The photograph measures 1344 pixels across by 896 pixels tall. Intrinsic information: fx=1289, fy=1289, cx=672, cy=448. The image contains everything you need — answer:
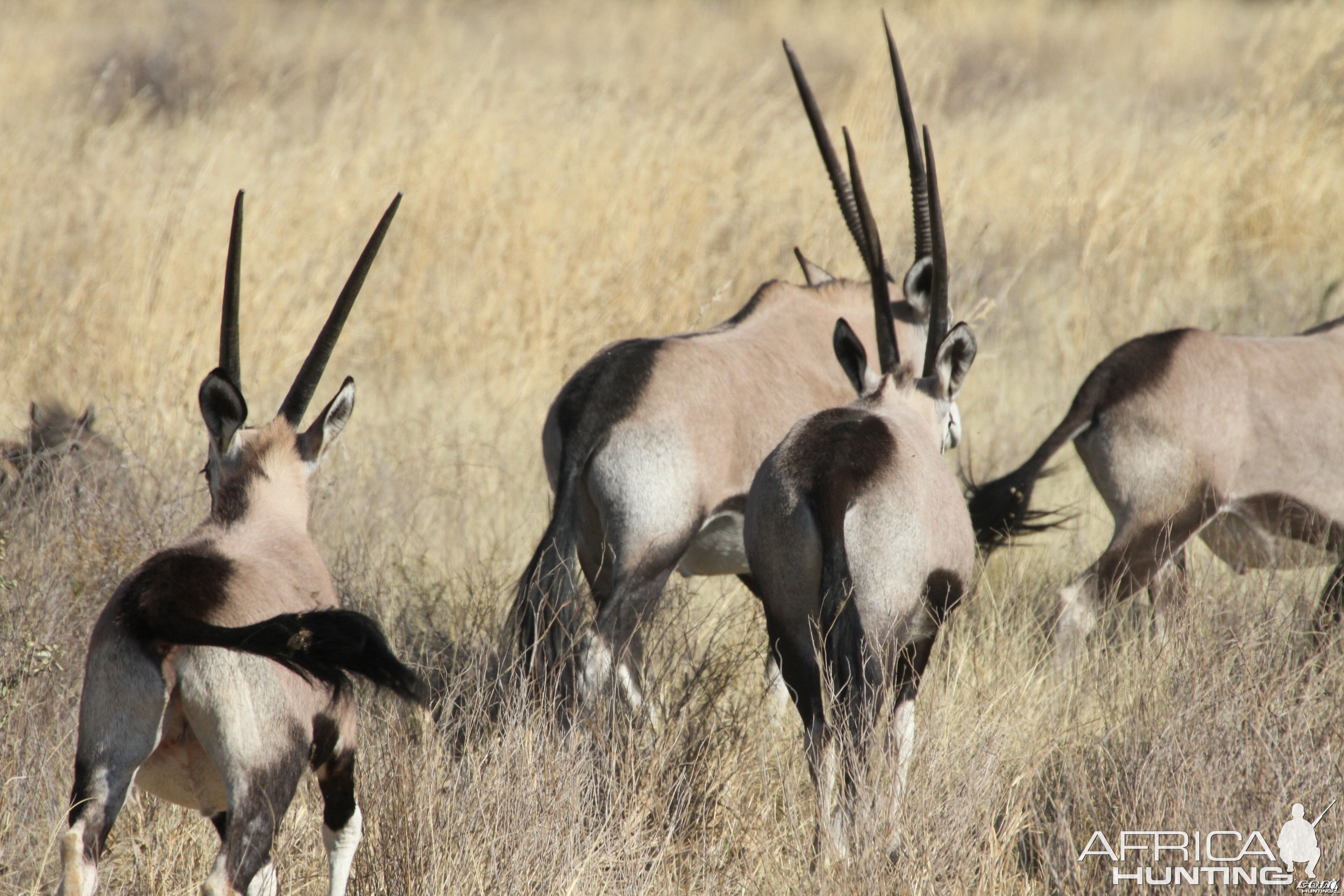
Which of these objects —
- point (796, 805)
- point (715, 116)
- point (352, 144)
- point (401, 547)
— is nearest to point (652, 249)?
point (715, 116)

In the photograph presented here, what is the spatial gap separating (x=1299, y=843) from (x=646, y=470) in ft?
6.15

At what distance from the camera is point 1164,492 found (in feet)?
14.2

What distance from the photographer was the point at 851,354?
365cm

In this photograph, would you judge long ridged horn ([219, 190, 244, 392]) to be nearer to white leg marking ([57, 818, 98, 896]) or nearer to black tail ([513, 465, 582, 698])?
black tail ([513, 465, 582, 698])

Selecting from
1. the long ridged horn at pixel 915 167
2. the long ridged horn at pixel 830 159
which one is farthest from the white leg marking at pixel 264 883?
the long ridged horn at pixel 915 167

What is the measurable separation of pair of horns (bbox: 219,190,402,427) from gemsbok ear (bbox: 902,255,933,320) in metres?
1.93

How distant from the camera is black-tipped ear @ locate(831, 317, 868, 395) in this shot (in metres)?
3.57

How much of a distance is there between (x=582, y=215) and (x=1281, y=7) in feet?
38.3

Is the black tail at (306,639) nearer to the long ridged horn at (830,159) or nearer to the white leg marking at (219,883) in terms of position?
the white leg marking at (219,883)

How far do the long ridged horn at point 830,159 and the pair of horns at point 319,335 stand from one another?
4.63 feet

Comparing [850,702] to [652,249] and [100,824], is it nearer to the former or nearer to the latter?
[100,824]

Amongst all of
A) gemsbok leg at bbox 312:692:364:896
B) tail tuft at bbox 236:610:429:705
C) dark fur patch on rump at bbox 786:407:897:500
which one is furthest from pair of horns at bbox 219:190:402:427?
dark fur patch on rump at bbox 786:407:897:500

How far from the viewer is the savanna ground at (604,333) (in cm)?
308

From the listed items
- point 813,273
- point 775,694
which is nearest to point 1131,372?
point 813,273
